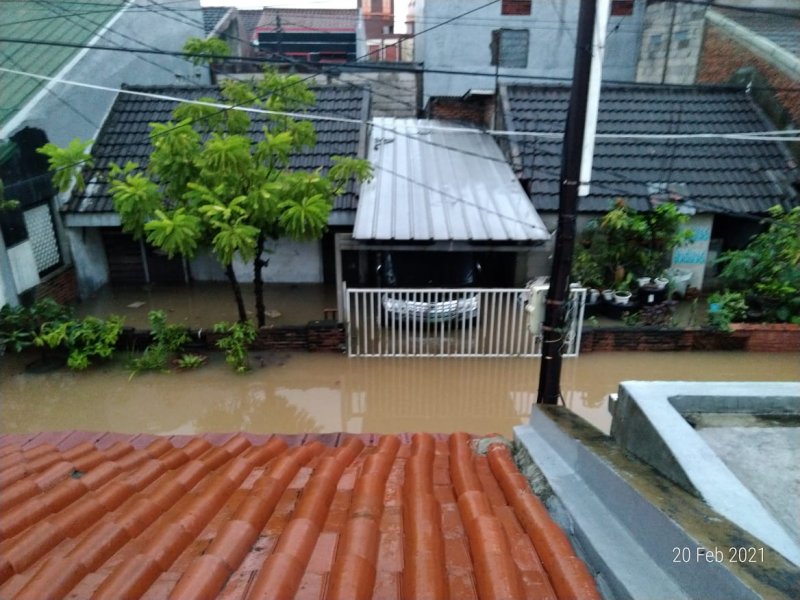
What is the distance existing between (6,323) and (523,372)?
7812 mm

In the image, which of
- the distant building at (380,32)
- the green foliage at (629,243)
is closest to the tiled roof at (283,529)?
the green foliage at (629,243)

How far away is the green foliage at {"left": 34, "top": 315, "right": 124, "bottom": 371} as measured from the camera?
307 inches

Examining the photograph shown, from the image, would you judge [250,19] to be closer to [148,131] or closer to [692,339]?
[148,131]

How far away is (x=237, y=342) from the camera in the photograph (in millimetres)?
7934

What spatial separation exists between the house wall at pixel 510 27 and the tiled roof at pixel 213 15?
8700 mm

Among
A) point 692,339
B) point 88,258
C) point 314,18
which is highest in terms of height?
point 314,18

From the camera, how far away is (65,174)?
7.48 metres

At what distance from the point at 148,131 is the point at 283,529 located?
11014 mm

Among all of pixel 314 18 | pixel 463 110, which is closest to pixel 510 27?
pixel 463 110

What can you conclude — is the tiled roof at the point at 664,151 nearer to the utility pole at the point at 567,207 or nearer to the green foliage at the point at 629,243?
the green foliage at the point at 629,243

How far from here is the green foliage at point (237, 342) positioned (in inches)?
311

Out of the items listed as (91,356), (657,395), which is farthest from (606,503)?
(91,356)

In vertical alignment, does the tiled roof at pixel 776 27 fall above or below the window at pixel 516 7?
below

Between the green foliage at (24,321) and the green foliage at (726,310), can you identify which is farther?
the green foliage at (726,310)
